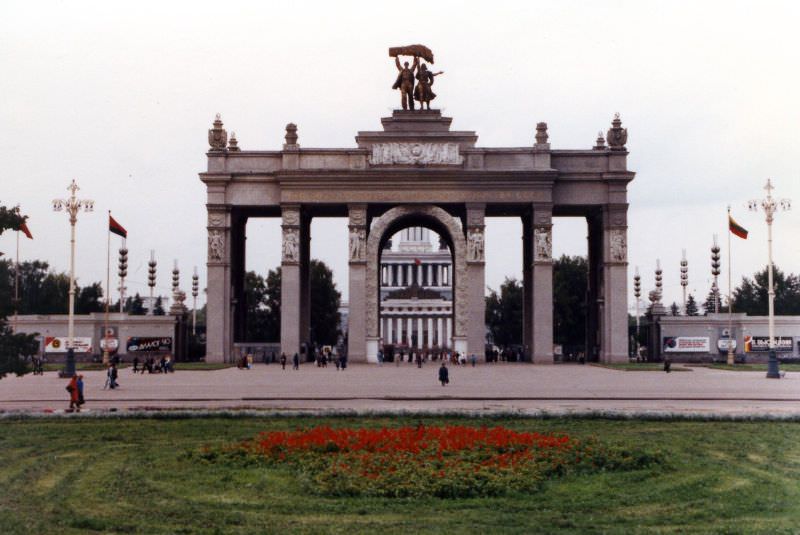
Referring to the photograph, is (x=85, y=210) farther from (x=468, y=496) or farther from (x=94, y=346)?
(x=468, y=496)

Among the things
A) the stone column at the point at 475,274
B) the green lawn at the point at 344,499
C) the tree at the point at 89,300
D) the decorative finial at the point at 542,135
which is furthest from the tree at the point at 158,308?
the green lawn at the point at 344,499

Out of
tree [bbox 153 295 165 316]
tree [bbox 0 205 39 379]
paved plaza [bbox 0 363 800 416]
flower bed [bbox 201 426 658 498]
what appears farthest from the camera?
tree [bbox 153 295 165 316]

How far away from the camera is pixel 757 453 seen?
18.9 metres

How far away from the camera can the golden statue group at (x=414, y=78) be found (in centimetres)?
7119

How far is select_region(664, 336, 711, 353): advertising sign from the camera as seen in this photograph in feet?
230

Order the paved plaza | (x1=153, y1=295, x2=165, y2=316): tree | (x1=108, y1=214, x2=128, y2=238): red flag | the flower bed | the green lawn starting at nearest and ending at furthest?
the green lawn < the flower bed < the paved plaza < (x1=108, y1=214, x2=128, y2=238): red flag < (x1=153, y1=295, x2=165, y2=316): tree

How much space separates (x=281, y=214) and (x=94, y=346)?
16.2m

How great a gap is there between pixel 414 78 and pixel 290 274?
54.7 ft

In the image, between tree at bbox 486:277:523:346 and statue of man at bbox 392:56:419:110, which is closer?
statue of man at bbox 392:56:419:110

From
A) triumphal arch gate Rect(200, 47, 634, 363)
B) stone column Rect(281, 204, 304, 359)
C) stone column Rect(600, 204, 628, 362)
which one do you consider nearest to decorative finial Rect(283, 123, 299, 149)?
triumphal arch gate Rect(200, 47, 634, 363)

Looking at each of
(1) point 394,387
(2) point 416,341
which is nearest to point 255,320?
(2) point 416,341

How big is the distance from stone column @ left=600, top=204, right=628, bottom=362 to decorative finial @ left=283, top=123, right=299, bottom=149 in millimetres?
22082

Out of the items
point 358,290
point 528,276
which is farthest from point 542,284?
point 358,290

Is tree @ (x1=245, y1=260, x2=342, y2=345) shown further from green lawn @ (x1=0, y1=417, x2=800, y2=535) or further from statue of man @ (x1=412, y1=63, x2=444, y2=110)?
green lawn @ (x1=0, y1=417, x2=800, y2=535)
